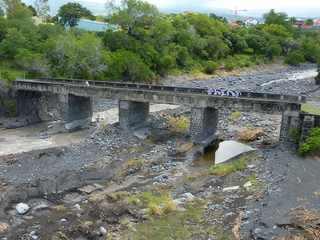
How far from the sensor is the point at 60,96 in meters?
58.6

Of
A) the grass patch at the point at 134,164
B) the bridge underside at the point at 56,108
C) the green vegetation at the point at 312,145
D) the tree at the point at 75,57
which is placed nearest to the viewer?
the green vegetation at the point at 312,145

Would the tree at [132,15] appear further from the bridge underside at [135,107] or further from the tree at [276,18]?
the tree at [276,18]

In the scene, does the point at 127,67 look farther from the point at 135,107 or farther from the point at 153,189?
the point at 153,189

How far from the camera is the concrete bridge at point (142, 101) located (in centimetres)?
4722

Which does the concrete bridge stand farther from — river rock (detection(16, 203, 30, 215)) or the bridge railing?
river rock (detection(16, 203, 30, 215))

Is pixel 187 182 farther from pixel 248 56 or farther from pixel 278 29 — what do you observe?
pixel 278 29

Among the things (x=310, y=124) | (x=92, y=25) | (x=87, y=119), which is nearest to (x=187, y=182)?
(x=310, y=124)

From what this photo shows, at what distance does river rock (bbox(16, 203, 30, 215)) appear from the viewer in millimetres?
34006

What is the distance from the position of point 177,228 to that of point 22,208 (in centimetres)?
1189

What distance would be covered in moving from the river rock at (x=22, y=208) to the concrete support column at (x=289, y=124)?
2618 centimetres

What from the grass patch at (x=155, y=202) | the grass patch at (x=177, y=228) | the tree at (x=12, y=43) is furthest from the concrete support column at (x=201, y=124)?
the tree at (x=12, y=43)

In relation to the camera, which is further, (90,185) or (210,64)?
(210,64)

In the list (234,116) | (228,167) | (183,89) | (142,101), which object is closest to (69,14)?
(234,116)

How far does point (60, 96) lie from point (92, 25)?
6683 cm
